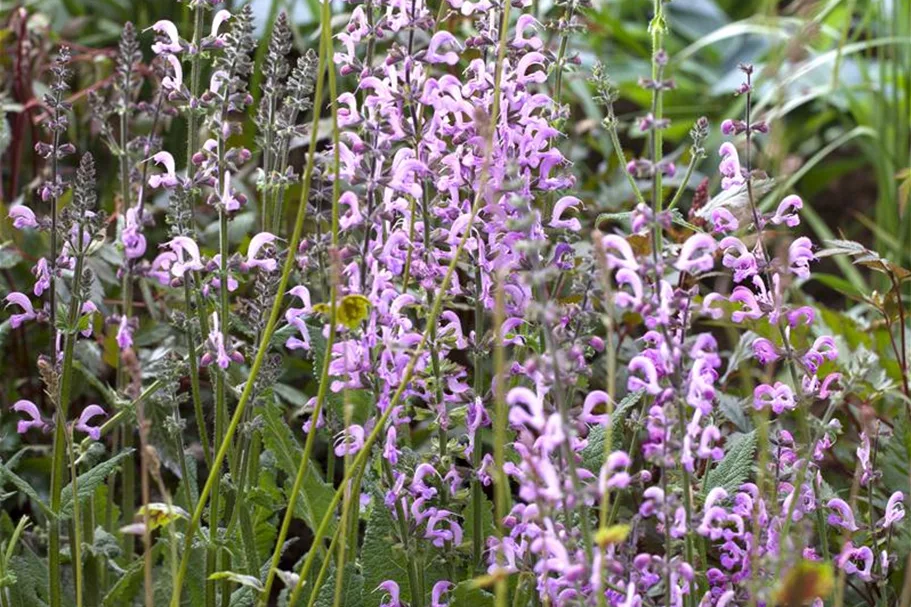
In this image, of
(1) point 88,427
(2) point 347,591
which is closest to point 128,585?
(1) point 88,427

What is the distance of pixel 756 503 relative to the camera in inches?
55.8

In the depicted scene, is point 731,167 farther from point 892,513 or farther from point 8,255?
point 8,255

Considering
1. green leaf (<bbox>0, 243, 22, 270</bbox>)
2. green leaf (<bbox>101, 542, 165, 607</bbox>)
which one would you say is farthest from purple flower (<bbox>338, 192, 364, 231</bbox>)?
green leaf (<bbox>0, 243, 22, 270</bbox>)

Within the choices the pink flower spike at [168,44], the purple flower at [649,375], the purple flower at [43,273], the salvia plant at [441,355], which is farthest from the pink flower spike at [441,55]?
the purple flower at [43,273]

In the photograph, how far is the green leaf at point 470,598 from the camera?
5.06ft

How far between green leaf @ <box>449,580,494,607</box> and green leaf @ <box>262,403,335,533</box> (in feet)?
0.82

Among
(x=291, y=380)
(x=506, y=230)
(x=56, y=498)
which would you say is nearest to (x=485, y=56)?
(x=506, y=230)

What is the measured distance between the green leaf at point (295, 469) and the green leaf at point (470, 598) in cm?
25

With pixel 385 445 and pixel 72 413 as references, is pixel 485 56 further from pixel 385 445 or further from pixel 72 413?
pixel 72 413

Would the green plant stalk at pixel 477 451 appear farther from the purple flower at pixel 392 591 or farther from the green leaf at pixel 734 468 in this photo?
the green leaf at pixel 734 468

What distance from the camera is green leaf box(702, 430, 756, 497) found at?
1.56 meters

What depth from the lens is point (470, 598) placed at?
5.12 ft

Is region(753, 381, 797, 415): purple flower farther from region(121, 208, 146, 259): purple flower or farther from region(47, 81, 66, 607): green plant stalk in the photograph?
region(47, 81, 66, 607): green plant stalk

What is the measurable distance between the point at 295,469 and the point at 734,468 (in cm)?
56
